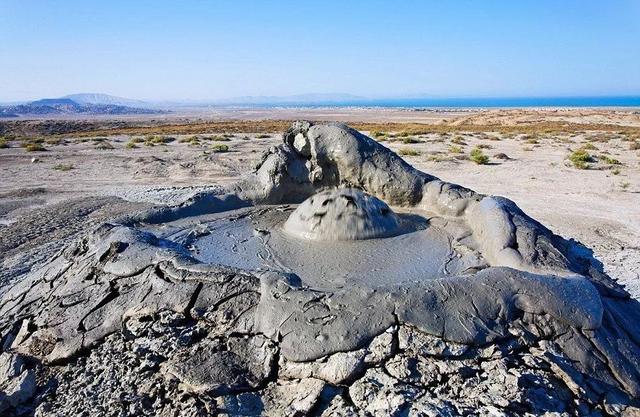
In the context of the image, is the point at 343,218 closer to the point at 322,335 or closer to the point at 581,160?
the point at 322,335

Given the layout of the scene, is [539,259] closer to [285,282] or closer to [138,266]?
[285,282]

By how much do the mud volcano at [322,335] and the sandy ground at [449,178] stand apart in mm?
2934

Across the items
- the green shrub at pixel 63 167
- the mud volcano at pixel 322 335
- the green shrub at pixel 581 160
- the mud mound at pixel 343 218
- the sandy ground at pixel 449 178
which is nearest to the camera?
the mud volcano at pixel 322 335

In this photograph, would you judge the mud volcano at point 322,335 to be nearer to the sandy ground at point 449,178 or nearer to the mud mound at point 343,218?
the mud mound at point 343,218

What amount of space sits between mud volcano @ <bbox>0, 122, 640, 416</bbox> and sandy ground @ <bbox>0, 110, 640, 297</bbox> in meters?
2.93

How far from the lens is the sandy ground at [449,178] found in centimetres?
767

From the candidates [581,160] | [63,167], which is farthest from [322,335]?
[63,167]

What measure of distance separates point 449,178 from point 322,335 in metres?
10.0

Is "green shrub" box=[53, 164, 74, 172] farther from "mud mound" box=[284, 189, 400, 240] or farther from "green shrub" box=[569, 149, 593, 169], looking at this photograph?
"green shrub" box=[569, 149, 593, 169]

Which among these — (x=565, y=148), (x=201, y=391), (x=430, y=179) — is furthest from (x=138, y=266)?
(x=565, y=148)

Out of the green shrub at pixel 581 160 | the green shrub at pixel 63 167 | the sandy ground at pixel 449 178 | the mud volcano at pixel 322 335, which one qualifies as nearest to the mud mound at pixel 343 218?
the mud volcano at pixel 322 335

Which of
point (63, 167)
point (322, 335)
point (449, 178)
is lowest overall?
point (63, 167)

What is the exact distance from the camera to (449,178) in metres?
11.9

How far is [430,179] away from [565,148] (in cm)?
1446
